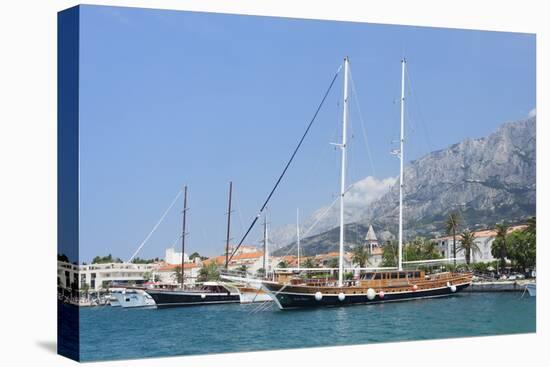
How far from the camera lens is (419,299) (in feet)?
65.3

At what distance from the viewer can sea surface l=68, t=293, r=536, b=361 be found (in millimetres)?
16984

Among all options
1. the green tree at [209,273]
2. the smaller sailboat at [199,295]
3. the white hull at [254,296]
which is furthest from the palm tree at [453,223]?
the green tree at [209,273]

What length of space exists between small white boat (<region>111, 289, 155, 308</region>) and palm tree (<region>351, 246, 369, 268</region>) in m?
3.33

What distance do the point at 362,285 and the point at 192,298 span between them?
258 cm

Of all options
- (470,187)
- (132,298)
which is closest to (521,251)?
(470,187)

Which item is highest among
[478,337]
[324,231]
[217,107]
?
[217,107]

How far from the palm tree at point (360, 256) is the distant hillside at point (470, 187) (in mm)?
328

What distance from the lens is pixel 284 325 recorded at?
18391 millimetres

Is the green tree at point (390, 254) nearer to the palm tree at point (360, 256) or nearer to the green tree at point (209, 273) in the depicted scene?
the palm tree at point (360, 256)

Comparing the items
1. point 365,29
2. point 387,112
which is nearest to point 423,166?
point 387,112

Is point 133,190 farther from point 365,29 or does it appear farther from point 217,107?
A: point 365,29

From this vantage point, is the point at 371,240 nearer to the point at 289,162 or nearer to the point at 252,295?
the point at 289,162

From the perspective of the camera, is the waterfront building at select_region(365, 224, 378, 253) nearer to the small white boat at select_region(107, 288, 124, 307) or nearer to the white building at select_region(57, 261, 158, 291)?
the white building at select_region(57, 261, 158, 291)

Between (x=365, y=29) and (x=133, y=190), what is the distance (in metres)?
4.19
